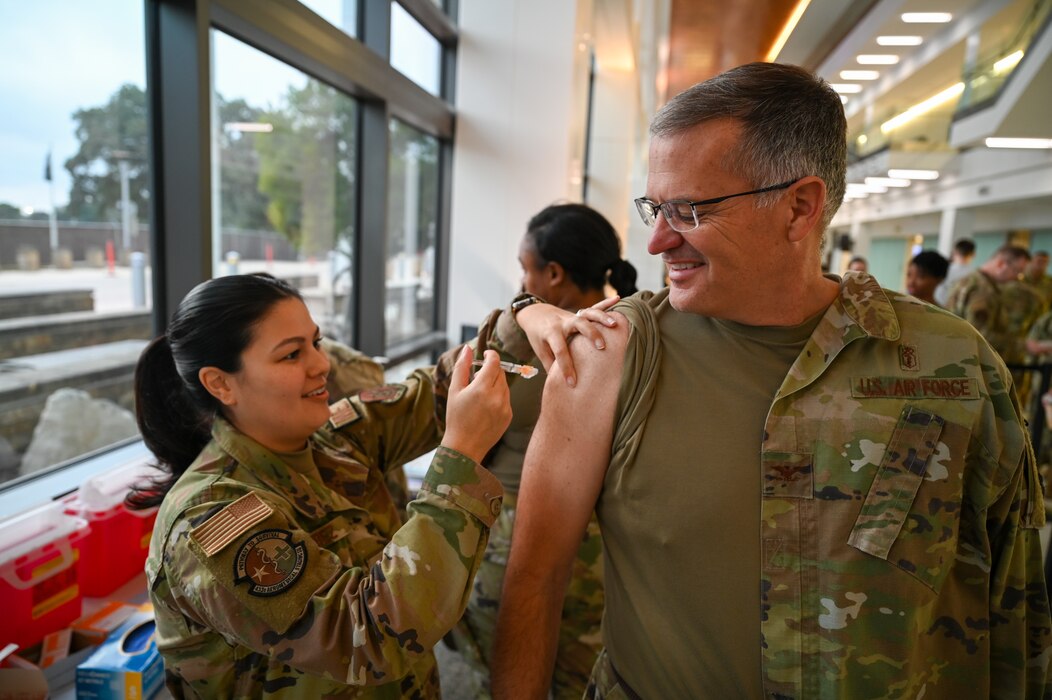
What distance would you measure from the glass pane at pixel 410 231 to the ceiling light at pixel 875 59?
2450mm

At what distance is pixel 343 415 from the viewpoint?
1.56m

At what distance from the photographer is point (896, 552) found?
37.8 inches

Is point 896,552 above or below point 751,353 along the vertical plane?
below

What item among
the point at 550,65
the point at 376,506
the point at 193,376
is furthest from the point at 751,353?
the point at 550,65

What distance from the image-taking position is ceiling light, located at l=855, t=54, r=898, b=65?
185 cm

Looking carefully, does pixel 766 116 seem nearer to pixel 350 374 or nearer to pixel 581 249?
pixel 581 249

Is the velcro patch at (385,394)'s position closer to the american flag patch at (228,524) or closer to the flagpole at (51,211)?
the american flag patch at (228,524)

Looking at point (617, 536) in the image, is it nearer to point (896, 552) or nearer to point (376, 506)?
point (896, 552)

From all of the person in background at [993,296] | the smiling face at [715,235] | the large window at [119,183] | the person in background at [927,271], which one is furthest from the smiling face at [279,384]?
the person in background at [993,296]

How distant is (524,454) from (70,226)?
58.4 inches

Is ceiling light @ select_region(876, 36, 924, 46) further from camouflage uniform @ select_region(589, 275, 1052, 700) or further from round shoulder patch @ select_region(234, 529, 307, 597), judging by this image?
round shoulder patch @ select_region(234, 529, 307, 597)

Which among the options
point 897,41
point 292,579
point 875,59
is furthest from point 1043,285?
point 292,579

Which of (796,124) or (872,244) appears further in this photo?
(872,244)

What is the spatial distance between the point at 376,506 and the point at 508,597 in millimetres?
488
